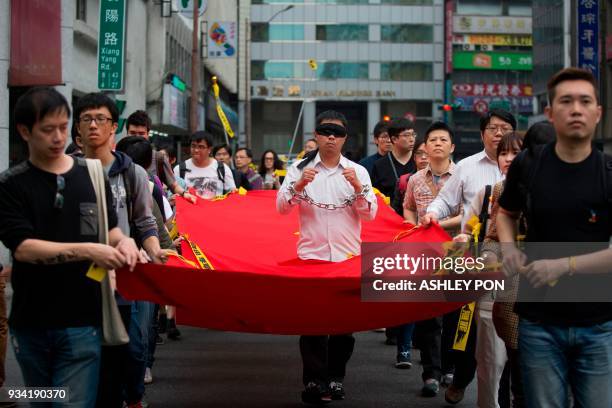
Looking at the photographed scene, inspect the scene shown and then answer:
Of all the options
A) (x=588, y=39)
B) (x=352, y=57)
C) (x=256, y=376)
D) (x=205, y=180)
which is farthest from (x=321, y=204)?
(x=352, y=57)

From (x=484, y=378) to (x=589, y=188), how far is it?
276 cm

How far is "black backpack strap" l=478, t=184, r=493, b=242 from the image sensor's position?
6680 mm

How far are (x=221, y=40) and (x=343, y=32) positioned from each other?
1590 inches

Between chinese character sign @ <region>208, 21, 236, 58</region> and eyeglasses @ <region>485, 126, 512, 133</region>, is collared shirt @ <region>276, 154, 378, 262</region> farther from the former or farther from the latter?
chinese character sign @ <region>208, 21, 236, 58</region>

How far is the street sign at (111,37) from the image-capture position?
20203 millimetres

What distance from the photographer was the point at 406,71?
82750 mm

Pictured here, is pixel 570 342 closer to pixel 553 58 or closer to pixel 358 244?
pixel 358 244

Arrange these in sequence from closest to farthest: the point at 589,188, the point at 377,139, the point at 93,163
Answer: the point at 589,188
the point at 93,163
the point at 377,139

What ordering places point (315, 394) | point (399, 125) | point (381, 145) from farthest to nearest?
1. point (381, 145)
2. point (399, 125)
3. point (315, 394)

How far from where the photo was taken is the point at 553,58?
59219 millimetres

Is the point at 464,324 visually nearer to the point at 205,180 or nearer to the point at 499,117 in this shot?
the point at 499,117

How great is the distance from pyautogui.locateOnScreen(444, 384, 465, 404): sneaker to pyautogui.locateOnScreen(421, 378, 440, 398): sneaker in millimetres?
447

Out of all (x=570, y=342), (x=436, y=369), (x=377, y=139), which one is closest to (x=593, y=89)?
(x=570, y=342)

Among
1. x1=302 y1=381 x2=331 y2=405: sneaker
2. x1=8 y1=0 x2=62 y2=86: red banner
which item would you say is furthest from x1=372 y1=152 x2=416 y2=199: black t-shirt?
x1=8 y1=0 x2=62 y2=86: red banner
